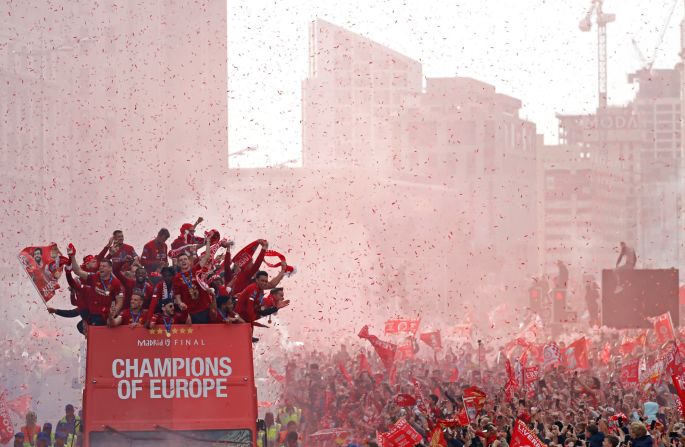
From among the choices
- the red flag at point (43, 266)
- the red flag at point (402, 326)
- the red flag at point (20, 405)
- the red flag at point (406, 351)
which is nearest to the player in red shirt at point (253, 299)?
the red flag at point (43, 266)

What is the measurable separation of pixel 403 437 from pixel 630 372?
7851 mm

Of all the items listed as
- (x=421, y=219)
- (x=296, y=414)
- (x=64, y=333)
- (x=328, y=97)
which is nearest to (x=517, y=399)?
(x=296, y=414)

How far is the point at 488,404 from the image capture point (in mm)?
18156

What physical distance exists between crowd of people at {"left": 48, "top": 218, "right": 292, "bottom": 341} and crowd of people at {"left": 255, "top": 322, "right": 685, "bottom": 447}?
A: 2.20 m

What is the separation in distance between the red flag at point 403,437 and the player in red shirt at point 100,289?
9.79 ft

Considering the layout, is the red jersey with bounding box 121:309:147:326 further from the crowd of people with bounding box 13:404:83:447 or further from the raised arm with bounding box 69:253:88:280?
the crowd of people with bounding box 13:404:83:447

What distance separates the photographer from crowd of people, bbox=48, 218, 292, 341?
14.0m

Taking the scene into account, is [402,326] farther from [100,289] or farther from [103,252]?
[100,289]

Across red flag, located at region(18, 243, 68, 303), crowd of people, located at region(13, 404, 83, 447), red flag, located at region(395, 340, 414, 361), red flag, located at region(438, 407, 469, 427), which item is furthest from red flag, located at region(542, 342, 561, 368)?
red flag, located at region(18, 243, 68, 303)

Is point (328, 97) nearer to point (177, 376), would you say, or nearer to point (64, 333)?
point (64, 333)

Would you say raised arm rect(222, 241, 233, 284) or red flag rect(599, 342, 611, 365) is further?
red flag rect(599, 342, 611, 365)

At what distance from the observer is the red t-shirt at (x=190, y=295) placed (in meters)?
14.3

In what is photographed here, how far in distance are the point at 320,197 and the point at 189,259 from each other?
2118 inches

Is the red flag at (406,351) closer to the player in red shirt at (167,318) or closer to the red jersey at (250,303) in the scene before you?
the red jersey at (250,303)
